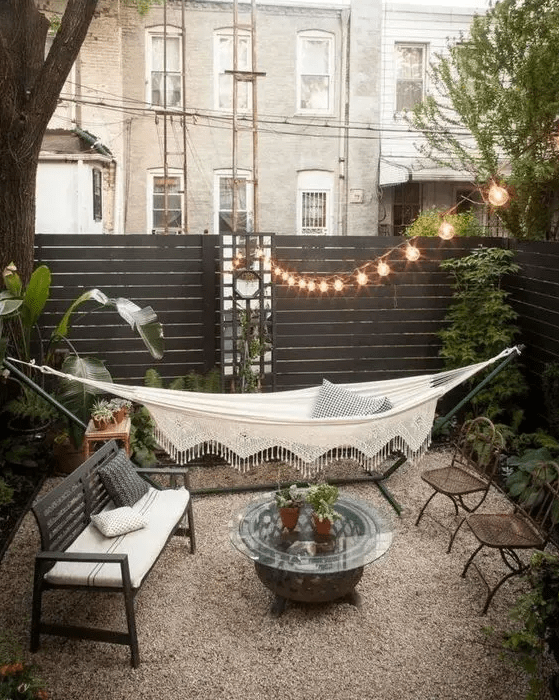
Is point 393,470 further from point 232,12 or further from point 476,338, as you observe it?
point 232,12

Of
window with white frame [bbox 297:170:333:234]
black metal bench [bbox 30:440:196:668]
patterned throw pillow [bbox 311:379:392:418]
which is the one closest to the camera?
black metal bench [bbox 30:440:196:668]

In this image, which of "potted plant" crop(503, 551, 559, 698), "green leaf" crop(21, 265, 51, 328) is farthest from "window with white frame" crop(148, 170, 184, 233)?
"potted plant" crop(503, 551, 559, 698)

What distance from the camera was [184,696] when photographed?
295 cm

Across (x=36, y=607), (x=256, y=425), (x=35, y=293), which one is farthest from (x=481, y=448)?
(x=35, y=293)

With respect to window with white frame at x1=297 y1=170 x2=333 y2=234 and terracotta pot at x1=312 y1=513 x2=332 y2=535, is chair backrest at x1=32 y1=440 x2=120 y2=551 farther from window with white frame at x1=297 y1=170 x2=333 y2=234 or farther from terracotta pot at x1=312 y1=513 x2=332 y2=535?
window with white frame at x1=297 y1=170 x2=333 y2=234

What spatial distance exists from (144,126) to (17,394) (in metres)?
7.31

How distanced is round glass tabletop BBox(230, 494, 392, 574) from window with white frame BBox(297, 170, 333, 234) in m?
8.86

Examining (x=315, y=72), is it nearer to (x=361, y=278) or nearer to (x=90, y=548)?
(x=361, y=278)

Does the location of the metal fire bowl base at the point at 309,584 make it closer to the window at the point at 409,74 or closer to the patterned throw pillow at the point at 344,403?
the patterned throw pillow at the point at 344,403

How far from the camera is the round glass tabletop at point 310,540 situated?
11.3 feet

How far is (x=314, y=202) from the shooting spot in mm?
12219

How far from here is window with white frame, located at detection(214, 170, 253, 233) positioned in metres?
11.9

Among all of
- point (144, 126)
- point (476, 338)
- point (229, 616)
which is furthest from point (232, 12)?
point (229, 616)

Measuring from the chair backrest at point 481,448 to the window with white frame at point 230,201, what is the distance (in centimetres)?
738
